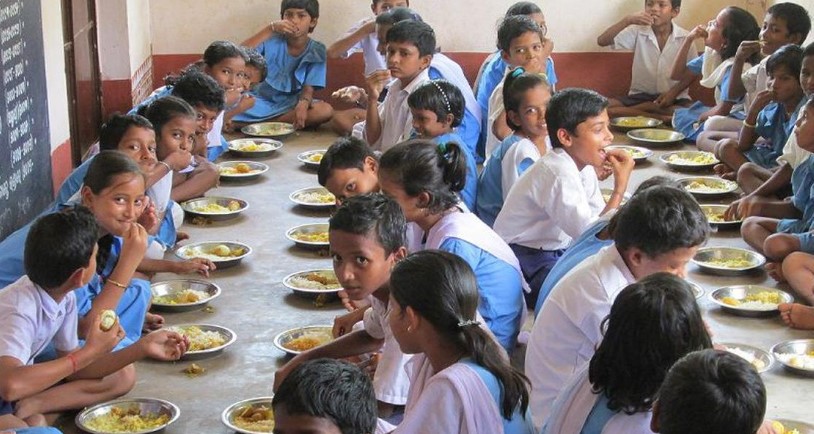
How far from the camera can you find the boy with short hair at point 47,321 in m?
3.73

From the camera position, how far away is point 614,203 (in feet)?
16.8

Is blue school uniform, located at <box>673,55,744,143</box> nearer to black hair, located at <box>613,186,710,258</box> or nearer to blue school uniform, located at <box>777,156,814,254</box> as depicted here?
blue school uniform, located at <box>777,156,814,254</box>

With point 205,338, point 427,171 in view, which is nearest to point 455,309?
point 427,171

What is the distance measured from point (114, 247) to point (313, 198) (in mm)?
2360

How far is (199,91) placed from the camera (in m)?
6.31

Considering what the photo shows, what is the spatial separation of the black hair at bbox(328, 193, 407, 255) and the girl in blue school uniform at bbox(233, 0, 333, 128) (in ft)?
17.1

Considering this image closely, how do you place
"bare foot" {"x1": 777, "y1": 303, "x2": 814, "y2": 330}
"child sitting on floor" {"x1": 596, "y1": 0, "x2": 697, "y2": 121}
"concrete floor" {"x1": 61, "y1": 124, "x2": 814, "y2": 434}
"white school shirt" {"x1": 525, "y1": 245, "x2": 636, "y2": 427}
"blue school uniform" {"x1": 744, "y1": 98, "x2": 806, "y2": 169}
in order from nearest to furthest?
"white school shirt" {"x1": 525, "y1": 245, "x2": 636, "y2": 427} < "concrete floor" {"x1": 61, "y1": 124, "x2": 814, "y2": 434} < "bare foot" {"x1": 777, "y1": 303, "x2": 814, "y2": 330} < "blue school uniform" {"x1": 744, "y1": 98, "x2": 806, "y2": 169} < "child sitting on floor" {"x1": 596, "y1": 0, "x2": 697, "y2": 121}

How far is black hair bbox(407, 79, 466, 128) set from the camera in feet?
18.5

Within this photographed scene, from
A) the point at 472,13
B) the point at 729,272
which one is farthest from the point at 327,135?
the point at 729,272

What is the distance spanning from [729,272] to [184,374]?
2693 mm

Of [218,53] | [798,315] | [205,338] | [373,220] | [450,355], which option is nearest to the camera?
[450,355]

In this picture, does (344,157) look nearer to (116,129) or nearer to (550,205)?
(550,205)

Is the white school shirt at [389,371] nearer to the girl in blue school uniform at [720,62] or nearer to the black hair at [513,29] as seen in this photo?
the black hair at [513,29]

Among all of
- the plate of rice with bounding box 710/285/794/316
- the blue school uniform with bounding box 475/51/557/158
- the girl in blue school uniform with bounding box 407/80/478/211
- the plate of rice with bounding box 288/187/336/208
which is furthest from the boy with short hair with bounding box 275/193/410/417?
the blue school uniform with bounding box 475/51/557/158
